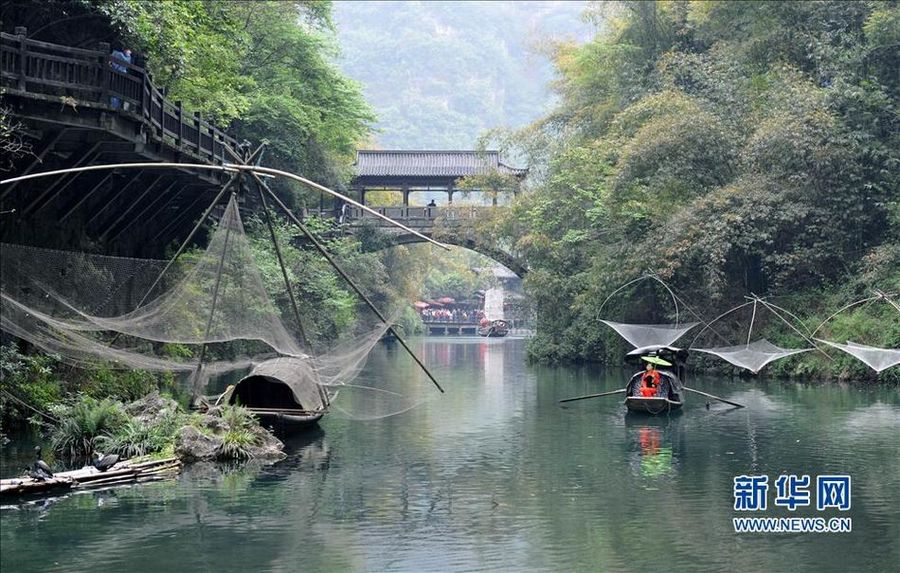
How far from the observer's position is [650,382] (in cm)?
2434

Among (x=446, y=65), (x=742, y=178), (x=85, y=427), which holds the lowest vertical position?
(x=85, y=427)

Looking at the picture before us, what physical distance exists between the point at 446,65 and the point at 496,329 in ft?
236

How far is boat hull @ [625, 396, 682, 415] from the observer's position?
77.6ft

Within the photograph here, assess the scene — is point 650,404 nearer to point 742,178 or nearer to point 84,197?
point 742,178

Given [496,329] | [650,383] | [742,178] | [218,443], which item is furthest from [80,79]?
[496,329]

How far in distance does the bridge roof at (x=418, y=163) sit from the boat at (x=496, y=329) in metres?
21.0

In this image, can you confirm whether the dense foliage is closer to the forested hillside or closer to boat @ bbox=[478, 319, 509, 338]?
boat @ bbox=[478, 319, 509, 338]

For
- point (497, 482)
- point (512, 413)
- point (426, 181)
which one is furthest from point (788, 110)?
point (426, 181)

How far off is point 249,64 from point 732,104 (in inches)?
603

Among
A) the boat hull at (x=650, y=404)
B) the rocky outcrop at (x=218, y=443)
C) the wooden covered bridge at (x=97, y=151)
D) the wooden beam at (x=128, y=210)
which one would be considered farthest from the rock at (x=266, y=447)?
the boat hull at (x=650, y=404)

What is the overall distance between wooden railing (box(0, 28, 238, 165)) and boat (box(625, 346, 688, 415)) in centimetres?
1085

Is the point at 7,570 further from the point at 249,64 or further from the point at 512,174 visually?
the point at 512,174

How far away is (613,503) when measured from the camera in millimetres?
14438

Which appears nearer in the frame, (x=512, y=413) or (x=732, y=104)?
(x=512, y=413)
